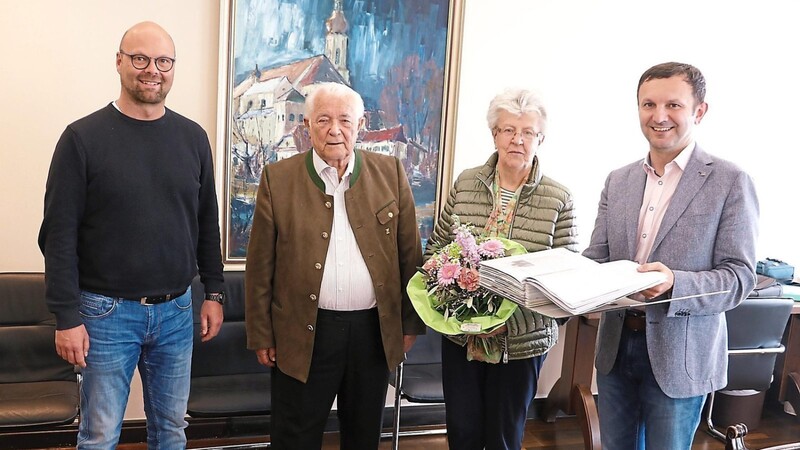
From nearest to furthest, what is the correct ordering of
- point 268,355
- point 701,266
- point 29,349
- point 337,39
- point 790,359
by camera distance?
point 701,266 → point 268,355 → point 29,349 → point 337,39 → point 790,359

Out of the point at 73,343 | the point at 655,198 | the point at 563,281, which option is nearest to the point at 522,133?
the point at 655,198

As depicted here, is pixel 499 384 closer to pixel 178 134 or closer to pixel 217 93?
pixel 178 134

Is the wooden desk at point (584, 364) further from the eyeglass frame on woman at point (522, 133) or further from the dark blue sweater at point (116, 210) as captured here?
the dark blue sweater at point (116, 210)

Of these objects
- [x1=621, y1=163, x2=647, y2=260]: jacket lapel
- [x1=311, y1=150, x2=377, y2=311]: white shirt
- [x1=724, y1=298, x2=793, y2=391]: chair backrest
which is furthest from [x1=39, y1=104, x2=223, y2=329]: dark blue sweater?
[x1=724, y1=298, x2=793, y2=391]: chair backrest

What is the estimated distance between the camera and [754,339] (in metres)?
3.14

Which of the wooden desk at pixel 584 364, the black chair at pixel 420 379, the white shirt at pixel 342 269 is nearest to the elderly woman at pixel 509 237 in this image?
the white shirt at pixel 342 269

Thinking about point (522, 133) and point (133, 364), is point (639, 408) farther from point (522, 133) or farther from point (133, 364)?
point (133, 364)

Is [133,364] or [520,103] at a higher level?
[520,103]

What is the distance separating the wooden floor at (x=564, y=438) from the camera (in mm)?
3219

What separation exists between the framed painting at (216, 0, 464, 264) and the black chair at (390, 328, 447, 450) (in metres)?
0.72

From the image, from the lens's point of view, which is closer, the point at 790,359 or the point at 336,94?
the point at 336,94

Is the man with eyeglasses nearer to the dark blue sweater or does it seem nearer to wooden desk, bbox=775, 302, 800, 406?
the dark blue sweater

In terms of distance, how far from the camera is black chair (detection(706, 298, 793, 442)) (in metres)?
3.09

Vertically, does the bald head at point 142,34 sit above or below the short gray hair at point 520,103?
above
